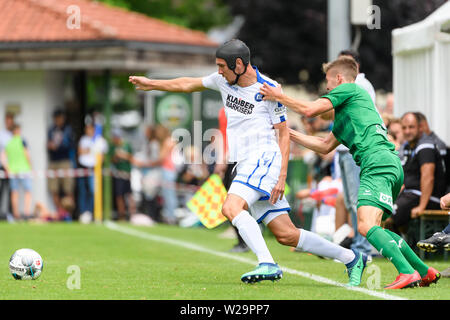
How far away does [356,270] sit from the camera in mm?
8875

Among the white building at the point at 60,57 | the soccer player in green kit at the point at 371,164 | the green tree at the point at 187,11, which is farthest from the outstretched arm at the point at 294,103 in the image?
the green tree at the point at 187,11

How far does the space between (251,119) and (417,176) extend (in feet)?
13.7

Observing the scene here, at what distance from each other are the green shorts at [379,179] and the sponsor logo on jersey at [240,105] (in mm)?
1089

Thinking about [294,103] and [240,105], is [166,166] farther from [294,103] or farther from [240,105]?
[294,103]

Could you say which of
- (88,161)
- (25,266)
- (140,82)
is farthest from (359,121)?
(88,161)

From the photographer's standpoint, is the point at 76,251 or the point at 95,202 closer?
the point at 76,251

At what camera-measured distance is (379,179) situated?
28.2ft

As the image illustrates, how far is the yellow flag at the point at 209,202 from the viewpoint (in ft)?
43.0

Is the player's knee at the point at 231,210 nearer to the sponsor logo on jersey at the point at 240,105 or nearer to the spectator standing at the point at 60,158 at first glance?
the sponsor logo on jersey at the point at 240,105

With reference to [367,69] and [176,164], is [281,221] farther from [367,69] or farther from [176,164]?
[367,69]

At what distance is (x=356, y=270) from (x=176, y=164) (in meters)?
14.7

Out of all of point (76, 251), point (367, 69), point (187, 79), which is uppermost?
point (367, 69)

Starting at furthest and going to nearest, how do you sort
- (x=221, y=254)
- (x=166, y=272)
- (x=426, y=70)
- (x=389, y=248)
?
(x=426, y=70), (x=221, y=254), (x=166, y=272), (x=389, y=248)
